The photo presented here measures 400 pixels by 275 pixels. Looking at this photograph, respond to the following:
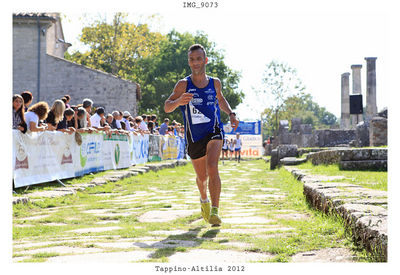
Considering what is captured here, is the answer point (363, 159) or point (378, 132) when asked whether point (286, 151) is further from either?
point (363, 159)

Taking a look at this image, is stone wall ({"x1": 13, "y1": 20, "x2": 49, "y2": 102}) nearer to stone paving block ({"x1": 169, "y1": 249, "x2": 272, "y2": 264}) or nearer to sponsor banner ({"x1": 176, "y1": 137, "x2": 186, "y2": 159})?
sponsor banner ({"x1": 176, "y1": 137, "x2": 186, "y2": 159})

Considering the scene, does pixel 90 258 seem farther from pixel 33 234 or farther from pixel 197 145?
pixel 197 145

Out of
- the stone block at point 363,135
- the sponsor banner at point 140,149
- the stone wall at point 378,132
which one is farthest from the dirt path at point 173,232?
the stone block at point 363,135

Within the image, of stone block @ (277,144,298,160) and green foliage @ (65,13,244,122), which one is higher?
green foliage @ (65,13,244,122)

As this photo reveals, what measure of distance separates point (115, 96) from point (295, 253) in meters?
25.6

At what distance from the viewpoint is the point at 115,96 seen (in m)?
28.4

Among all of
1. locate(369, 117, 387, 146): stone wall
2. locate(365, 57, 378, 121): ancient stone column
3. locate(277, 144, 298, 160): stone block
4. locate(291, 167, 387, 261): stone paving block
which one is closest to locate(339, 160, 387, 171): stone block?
locate(369, 117, 387, 146): stone wall

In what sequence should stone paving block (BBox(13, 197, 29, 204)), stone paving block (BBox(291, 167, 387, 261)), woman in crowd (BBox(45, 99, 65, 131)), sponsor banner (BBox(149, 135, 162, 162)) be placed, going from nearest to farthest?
stone paving block (BBox(291, 167, 387, 261)) < stone paving block (BBox(13, 197, 29, 204)) < woman in crowd (BBox(45, 99, 65, 131)) < sponsor banner (BBox(149, 135, 162, 162))

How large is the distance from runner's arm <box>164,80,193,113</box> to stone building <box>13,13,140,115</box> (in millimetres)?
21720

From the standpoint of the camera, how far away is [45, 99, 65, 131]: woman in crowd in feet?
30.3

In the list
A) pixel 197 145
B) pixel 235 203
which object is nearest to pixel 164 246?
pixel 197 145

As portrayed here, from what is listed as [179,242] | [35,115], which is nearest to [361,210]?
[179,242]

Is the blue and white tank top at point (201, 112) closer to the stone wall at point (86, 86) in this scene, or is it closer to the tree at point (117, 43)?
the stone wall at point (86, 86)

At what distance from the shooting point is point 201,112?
4875 millimetres
